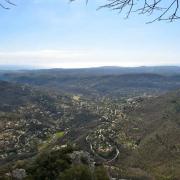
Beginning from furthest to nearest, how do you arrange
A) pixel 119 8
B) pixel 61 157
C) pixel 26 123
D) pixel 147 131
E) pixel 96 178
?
pixel 26 123, pixel 147 131, pixel 61 157, pixel 96 178, pixel 119 8

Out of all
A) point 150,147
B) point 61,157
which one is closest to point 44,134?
point 150,147

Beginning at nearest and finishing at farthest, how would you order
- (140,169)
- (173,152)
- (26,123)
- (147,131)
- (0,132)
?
(140,169), (173,152), (147,131), (0,132), (26,123)

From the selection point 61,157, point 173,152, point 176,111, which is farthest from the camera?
point 176,111

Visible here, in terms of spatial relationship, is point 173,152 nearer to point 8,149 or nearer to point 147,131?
point 147,131

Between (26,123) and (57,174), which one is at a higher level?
(57,174)

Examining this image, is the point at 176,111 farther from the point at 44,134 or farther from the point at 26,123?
the point at 26,123

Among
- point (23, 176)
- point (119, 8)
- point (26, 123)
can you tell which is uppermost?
point (119, 8)

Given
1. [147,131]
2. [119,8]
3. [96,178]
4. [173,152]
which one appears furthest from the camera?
[147,131]

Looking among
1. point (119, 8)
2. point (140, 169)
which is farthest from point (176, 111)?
point (119, 8)

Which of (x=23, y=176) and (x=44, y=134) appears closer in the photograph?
(x=23, y=176)

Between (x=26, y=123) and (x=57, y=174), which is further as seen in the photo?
(x=26, y=123)
